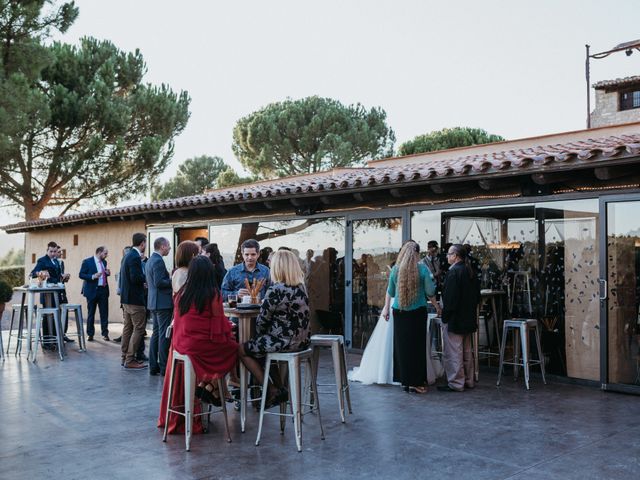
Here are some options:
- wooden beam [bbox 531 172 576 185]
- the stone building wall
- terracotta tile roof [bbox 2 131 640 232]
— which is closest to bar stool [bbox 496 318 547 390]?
wooden beam [bbox 531 172 576 185]

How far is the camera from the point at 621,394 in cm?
700

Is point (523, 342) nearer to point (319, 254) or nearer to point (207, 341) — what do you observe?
point (207, 341)

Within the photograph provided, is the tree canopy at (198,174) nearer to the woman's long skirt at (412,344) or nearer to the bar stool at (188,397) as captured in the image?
the woman's long skirt at (412,344)

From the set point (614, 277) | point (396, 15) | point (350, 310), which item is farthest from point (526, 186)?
point (396, 15)

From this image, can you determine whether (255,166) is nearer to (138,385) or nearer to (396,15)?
(396,15)

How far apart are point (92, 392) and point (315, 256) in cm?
476

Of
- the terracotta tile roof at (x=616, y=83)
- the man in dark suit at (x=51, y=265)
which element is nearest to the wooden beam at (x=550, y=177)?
the man in dark suit at (x=51, y=265)

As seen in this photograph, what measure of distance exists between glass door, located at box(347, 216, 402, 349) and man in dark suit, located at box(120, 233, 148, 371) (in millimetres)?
3284

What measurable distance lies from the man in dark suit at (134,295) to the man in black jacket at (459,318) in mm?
4081

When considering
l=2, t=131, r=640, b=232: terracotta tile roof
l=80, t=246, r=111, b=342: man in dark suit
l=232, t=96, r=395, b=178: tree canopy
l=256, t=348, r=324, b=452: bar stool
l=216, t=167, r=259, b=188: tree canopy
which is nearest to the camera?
l=256, t=348, r=324, b=452: bar stool

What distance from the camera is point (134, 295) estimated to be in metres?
8.64

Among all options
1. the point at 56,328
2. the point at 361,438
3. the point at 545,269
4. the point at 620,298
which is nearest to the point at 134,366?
the point at 56,328

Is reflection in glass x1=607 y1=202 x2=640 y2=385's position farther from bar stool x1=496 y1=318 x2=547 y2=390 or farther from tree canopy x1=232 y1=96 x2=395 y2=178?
tree canopy x1=232 y1=96 x2=395 y2=178

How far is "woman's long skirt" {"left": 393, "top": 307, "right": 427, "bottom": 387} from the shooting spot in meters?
6.98
